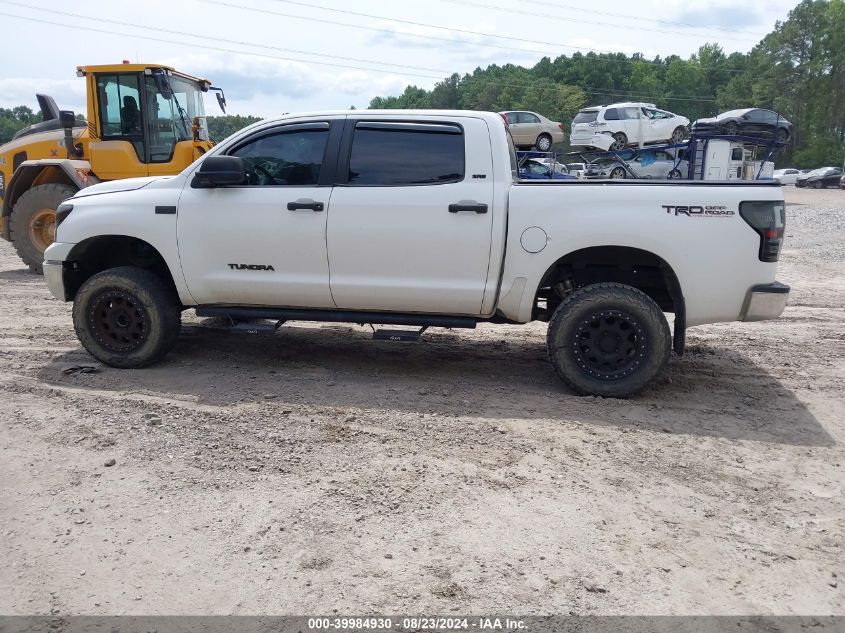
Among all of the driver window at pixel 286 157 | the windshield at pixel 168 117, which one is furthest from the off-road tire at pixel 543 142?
the driver window at pixel 286 157

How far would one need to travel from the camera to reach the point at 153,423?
468 cm

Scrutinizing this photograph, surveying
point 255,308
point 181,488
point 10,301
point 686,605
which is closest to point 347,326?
point 255,308

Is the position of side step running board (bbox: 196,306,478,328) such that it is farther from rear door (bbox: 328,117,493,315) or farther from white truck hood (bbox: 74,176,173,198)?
white truck hood (bbox: 74,176,173,198)

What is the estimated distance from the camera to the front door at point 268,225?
17.9ft

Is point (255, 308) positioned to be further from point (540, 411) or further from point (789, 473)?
point (789, 473)

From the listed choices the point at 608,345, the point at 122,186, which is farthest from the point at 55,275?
the point at 608,345

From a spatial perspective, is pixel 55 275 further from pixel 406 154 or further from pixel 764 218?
pixel 764 218

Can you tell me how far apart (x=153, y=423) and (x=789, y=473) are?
402 cm

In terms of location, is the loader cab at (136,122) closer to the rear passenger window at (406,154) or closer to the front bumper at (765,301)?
the rear passenger window at (406,154)

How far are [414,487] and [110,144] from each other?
874cm

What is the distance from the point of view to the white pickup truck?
16.4 feet

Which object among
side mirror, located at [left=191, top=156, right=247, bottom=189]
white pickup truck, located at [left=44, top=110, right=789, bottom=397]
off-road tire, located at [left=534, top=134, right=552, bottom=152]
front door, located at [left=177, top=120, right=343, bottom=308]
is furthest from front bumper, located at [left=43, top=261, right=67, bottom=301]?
off-road tire, located at [left=534, top=134, right=552, bottom=152]

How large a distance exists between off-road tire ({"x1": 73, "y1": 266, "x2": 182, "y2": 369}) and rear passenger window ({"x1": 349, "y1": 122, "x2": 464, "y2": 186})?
1.93 metres

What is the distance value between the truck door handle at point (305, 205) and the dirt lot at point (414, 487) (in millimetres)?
1390
